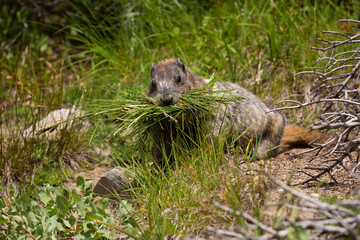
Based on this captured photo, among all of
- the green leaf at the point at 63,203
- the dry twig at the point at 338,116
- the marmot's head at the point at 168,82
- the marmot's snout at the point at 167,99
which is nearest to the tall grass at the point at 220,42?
the marmot's head at the point at 168,82

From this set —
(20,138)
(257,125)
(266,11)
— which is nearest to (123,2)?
(266,11)

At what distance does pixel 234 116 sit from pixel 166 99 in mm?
1047

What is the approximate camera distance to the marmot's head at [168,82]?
377 cm

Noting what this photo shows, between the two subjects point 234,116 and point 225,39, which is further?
point 225,39

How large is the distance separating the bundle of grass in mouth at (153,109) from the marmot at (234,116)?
0.09 meters

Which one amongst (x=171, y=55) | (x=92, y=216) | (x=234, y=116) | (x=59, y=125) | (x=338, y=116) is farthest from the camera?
(x=171, y=55)

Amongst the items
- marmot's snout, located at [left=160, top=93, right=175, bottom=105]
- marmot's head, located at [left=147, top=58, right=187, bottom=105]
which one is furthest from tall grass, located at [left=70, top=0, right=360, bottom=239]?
marmot's snout, located at [left=160, top=93, right=175, bottom=105]

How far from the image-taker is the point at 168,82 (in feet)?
13.2

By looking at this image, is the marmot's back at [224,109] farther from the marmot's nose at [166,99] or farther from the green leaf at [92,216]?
the green leaf at [92,216]

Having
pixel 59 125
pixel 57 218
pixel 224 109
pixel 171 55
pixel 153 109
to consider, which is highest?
pixel 171 55

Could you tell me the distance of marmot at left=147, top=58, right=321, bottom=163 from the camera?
3.97m

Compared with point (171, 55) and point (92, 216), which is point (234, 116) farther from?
point (171, 55)

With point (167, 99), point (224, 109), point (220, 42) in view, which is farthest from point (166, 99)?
point (220, 42)

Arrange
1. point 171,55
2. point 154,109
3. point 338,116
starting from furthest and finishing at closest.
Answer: point 171,55, point 154,109, point 338,116
